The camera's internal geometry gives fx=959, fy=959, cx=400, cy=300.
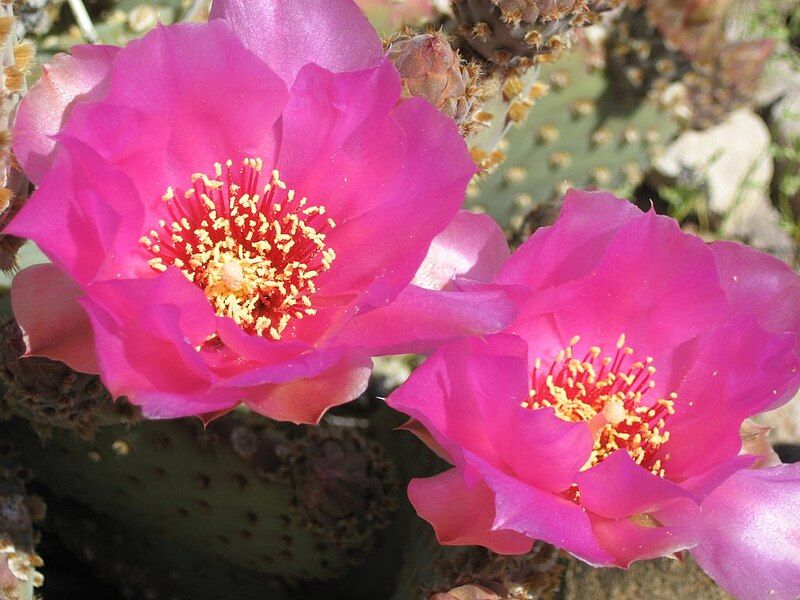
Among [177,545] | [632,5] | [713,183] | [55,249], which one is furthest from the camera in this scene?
[713,183]

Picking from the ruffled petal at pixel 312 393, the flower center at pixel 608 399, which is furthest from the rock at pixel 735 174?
the ruffled petal at pixel 312 393

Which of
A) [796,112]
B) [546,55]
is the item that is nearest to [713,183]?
[796,112]

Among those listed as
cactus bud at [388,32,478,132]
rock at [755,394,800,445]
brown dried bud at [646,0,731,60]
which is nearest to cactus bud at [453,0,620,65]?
cactus bud at [388,32,478,132]

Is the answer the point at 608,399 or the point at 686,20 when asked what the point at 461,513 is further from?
the point at 686,20

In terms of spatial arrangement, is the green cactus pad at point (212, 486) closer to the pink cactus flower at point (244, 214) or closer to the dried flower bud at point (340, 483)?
the dried flower bud at point (340, 483)

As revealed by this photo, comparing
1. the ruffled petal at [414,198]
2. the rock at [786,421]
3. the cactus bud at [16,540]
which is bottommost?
the rock at [786,421]

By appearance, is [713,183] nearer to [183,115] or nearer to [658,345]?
[658,345]
